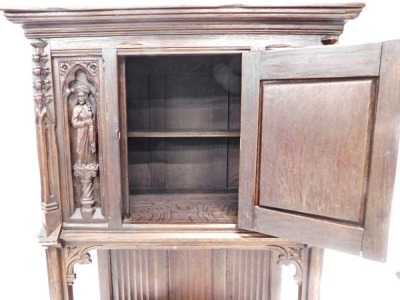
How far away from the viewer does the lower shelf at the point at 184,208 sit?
1.14 metres

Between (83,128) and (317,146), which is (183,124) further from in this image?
(317,146)

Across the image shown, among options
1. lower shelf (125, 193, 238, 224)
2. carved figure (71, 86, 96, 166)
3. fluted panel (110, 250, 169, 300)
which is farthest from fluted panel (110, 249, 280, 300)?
carved figure (71, 86, 96, 166)

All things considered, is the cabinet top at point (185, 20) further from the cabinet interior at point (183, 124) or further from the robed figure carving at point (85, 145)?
the cabinet interior at point (183, 124)

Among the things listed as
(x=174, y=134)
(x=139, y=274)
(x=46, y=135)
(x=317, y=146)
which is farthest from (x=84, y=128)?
(x=139, y=274)

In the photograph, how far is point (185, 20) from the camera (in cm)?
99

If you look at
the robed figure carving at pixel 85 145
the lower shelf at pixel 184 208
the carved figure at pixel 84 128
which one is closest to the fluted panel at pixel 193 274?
the lower shelf at pixel 184 208

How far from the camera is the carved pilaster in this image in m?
1.01

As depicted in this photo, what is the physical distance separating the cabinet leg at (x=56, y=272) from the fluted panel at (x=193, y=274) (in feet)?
1.21

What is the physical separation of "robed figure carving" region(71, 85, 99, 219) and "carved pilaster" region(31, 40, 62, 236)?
0.22 feet

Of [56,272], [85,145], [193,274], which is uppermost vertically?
[85,145]

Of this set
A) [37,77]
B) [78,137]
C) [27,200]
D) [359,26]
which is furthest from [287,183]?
[27,200]

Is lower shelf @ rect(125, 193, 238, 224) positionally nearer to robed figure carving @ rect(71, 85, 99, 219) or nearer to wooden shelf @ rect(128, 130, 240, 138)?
robed figure carving @ rect(71, 85, 99, 219)

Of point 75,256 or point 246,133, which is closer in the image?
point 246,133

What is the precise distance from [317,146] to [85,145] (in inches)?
27.2
